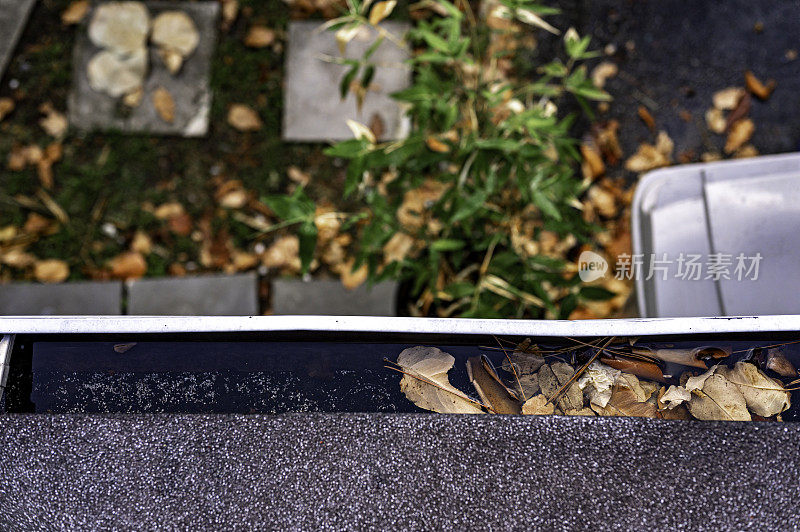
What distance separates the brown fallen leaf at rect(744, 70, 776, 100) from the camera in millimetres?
2264

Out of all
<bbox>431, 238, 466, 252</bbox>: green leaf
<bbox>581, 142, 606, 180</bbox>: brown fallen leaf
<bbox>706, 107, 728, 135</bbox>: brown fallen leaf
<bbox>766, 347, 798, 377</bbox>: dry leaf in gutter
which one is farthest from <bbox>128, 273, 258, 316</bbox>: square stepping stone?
<bbox>706, 107, 728, 135</bbox>: brown fallen leaf

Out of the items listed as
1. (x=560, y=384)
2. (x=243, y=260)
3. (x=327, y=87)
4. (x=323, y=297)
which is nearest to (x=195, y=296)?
(x=243, y=260)

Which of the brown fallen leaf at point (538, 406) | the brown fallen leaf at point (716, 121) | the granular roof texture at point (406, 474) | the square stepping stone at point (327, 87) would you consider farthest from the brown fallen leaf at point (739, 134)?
the brown fallen leaf at point (538, 406)

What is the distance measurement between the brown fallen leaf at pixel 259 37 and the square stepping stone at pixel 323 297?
1.01 metres

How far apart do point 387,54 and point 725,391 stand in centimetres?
189

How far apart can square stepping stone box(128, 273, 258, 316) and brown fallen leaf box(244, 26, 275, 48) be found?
3.24 ft

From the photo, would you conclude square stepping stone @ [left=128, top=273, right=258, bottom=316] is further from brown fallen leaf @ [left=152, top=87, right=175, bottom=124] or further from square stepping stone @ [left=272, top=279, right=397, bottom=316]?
brown fallen leaf @ [left=152, top=87, right=175, bottom=124]

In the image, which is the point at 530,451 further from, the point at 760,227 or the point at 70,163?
the point at 70,163

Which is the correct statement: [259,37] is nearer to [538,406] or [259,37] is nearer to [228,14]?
[228,14]

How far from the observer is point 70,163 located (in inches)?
89.3

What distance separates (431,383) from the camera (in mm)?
795

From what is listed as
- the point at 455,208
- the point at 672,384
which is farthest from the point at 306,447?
the point at 455,208

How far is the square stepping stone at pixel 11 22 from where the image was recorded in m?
2.30

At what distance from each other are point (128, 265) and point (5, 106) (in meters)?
0.86
